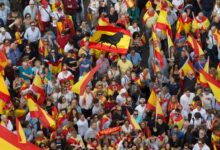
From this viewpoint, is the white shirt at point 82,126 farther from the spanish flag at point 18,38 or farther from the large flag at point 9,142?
the large flag at point 9,142

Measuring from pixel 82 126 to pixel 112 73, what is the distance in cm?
264

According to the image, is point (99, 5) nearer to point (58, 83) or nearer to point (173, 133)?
point (58, 83)

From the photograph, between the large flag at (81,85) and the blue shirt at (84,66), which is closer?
the large flag at (81,85)

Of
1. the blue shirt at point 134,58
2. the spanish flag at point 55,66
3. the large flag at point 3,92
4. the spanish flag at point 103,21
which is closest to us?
the large flag at point 3,92

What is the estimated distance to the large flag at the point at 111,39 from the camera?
3775 cm

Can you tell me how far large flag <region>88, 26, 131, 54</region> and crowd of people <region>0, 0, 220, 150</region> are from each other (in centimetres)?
83

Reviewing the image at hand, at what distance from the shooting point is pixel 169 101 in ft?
122

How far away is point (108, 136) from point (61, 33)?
19.0 feet

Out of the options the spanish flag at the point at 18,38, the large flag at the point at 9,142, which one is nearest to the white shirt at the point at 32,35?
the spanish flag at the point at 18,38

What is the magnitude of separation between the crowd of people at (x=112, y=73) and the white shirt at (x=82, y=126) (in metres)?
0.03

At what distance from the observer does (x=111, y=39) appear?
124 feet

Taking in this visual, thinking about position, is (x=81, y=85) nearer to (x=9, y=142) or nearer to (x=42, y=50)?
(x=42, y=50)

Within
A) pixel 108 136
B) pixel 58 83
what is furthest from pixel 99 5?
pixel 108 136

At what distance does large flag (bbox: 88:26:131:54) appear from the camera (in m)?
37.8
